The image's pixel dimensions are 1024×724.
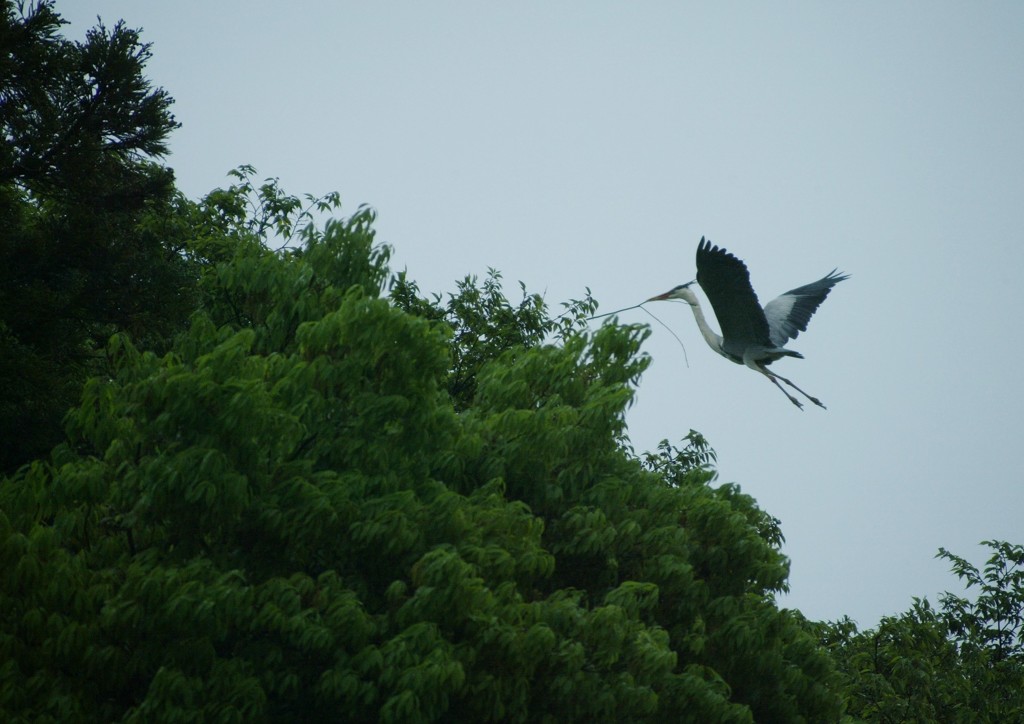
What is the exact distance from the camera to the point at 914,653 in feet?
52.4

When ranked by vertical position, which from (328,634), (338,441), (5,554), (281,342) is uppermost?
(281,342)

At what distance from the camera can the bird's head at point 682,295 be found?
32.2ft

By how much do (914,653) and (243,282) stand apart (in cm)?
1181

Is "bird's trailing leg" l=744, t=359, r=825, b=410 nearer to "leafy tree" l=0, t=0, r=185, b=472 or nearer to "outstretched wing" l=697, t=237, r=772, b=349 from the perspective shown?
"outstretched wing" l=697, t=237, r=772, b=349

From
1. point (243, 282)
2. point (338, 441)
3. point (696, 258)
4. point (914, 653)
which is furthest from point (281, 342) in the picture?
point (914, 653)

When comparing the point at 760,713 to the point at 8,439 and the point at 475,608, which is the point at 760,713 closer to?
the point at 475,608

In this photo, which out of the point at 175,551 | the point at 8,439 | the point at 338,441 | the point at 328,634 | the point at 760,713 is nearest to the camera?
the point at 328,634

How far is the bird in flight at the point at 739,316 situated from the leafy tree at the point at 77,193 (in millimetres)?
7449

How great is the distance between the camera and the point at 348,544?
733 cm

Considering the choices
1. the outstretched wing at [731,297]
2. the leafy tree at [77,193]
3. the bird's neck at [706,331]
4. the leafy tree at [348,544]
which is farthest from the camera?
the leafy tree at [77,193]

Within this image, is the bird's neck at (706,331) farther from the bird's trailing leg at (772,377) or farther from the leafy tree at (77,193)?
the leafy tree at (77,193)

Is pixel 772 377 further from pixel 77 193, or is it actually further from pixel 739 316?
pixel 77 193

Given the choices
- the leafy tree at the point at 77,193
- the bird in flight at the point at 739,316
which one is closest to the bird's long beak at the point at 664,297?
the bird in flight at the point at 739,316

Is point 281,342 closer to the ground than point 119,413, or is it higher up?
higher up
